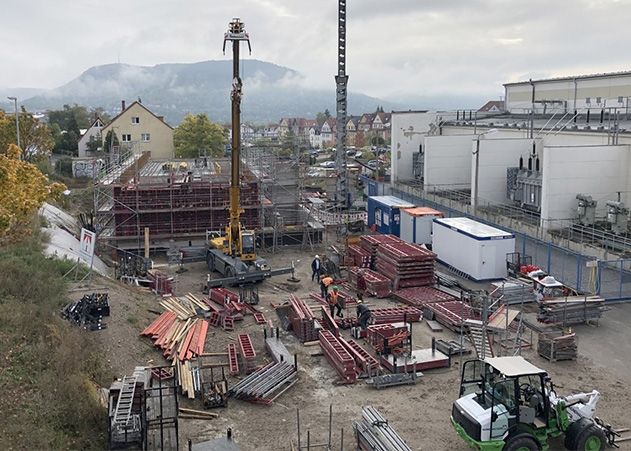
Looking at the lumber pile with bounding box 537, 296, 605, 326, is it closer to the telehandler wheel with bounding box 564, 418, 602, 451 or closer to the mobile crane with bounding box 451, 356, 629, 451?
the mobile crane with bounding box 451, 356, 629, 451

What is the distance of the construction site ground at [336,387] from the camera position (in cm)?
1313

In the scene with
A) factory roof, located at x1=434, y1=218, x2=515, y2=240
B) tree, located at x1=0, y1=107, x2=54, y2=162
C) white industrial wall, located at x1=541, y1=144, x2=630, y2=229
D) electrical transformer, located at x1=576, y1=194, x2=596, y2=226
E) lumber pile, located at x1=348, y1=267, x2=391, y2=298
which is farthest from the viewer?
tree, located at x1=0, y1=107, x2=54, y2=162

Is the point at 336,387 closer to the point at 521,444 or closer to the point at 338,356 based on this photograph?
the point at 338,356

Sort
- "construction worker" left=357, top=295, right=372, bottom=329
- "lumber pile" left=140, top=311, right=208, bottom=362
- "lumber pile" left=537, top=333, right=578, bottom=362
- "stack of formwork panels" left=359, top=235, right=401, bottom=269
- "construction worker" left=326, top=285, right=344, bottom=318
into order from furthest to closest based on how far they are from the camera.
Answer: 1. "stack of formwork panels" left=359, top=235, right=401, bottom=269
2. "construction worker" left=326, top=285, right=344, bottom=318
3. "construction worker" left=357, top=295, right=372, bottom=329
4. "lumber pile" left=537, top=333, right=578, bottom=362
5. "lumber pile" left=140, top=311, right=208, bottom=362

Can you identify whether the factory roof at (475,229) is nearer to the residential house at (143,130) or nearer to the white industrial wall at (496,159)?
the white industrial wall at (496,159)

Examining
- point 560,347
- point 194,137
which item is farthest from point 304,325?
point 194,137

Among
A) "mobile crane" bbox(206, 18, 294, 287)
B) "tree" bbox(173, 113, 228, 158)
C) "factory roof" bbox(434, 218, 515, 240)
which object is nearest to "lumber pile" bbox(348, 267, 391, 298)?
"mobile crane" bbox(206, 18, 294, 287)

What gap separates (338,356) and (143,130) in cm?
5127

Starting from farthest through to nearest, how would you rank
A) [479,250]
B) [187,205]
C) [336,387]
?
[187,205] < [479,250] < [336,387]

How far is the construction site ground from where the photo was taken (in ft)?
43.1

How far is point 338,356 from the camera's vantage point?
1648 cm

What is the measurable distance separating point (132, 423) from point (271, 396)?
437 centimetres

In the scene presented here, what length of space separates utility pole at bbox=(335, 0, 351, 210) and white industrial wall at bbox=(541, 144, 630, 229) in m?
16.2

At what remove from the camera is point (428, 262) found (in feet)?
80.2
